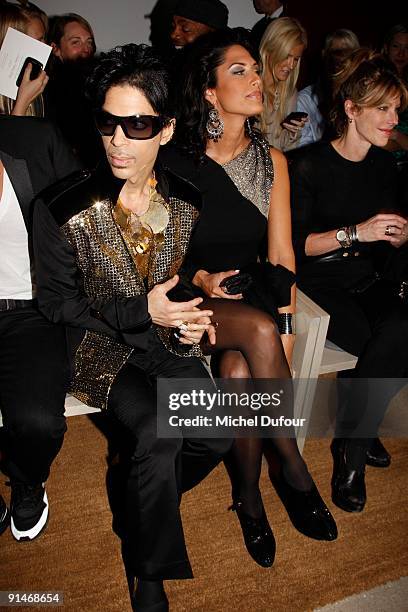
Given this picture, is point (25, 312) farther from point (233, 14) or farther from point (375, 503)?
point (233, 14)

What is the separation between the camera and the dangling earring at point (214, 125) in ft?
6.98

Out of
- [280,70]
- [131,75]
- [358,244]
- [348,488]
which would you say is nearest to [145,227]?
[131,75]

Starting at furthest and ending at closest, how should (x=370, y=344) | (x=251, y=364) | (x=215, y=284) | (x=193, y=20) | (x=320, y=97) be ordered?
(x=320, y=97)
(x=193, y=20)
(x=370, y=344)
(x=215, y=284)
(x=251, y=364)

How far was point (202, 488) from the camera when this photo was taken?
7.27 ft

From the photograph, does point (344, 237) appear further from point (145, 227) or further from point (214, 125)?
point (145, 227)

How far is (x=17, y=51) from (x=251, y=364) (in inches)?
62.8

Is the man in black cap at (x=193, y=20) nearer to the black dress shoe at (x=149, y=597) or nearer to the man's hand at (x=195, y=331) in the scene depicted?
the man's hand at (x=195, y=331)

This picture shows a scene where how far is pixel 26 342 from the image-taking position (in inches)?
69.4

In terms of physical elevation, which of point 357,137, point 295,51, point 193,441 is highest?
point 295,51

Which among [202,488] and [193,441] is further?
[202,488]

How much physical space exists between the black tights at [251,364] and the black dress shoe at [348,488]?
24cm

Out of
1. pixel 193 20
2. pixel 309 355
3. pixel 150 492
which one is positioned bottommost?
pixel 150 492

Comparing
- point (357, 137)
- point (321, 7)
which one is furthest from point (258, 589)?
point (321, 7)

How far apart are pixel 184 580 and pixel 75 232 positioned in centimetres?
123
